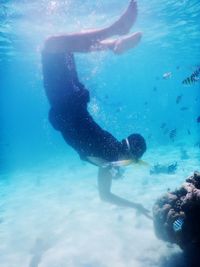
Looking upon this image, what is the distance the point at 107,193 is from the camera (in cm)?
719

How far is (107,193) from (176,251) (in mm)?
2865

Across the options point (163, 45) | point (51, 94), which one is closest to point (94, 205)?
point (51, 94)

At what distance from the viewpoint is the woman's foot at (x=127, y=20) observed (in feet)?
16.4

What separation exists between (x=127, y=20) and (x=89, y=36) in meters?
0.72

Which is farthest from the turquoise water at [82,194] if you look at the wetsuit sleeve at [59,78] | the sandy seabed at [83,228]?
the wetsuit sleeve at [59,78]

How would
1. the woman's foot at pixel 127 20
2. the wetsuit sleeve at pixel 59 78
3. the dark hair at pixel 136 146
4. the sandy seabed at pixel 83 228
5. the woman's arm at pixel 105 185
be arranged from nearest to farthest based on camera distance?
the dark hair at pixel 136 146 → the woman's foot at pixel 127 20 → the wetsuit sleeve at pixel 59 78 → the woman's arm at pixel 105 185 → the sandy seabed at pixel 83 228

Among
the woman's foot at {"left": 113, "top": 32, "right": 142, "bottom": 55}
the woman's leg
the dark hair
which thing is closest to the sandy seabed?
the dark hair

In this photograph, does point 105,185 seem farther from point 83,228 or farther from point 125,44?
point 83,228

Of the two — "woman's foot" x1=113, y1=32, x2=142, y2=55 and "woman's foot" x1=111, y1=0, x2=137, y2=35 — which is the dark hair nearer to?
"woman's foot" x1=113, y1=32, x2=142, y2=55

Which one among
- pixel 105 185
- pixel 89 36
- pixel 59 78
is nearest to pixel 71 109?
pixel 59 78

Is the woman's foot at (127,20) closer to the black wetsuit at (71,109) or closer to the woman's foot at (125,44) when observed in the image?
the woman's foot at (125,44)

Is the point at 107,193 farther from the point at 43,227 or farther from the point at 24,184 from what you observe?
the point at 24,184

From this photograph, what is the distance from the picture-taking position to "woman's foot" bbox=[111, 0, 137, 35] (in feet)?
16.4

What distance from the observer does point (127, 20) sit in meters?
5.08
